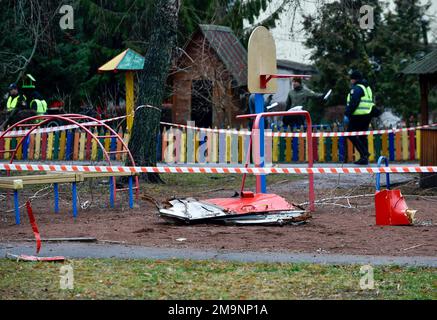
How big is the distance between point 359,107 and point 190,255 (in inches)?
492

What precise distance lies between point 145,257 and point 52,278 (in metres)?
1.42

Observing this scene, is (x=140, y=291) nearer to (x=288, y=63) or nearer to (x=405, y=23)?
(x=405, y=23)

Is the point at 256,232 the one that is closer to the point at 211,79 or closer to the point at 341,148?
the point at 341,148

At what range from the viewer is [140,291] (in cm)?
732

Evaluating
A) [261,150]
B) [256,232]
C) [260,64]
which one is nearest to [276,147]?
[260,64]

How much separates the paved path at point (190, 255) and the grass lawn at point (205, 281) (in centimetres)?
33

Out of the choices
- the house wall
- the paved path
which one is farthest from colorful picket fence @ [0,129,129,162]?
the paved path

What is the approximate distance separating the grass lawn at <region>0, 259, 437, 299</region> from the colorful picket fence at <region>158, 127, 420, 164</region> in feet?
46.7

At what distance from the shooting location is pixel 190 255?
9.27 m

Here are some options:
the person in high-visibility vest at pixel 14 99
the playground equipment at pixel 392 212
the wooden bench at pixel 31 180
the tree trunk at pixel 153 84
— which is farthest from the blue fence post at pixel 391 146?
the wooden bench at pixel 31 180

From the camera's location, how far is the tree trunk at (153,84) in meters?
17.5

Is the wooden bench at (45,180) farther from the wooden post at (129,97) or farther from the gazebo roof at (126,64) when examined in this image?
the gazebo roof at (126,64)

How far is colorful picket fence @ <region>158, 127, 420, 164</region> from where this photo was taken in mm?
23094
